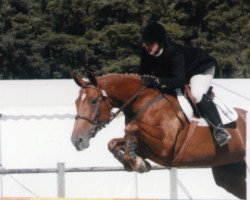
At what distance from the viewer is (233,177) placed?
22.1ft

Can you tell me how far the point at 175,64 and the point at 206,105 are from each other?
586mm

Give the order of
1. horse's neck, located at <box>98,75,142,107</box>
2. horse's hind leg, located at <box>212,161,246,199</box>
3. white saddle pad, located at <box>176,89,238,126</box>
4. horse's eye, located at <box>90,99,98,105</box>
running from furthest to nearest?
horse's hind leg, located at <box>212,161,246,199</box>
white saddle pad, located at <box>176,89,238,126</box>
horse's neck, located at <box>98,75,142,107</box>
horse's eye, located at <box>90,99,98,105</box>

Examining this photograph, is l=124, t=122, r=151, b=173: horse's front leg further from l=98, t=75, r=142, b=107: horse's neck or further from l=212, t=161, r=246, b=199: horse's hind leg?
l=212, t=161, r=246, b=199: horse's hind leg

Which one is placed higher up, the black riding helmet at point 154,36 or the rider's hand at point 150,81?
the black riding helmet at point 154,36

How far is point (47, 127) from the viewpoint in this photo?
982cm

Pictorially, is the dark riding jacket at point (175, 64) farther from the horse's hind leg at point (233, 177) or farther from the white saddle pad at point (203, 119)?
the horse's hind leg at point (233, 177)

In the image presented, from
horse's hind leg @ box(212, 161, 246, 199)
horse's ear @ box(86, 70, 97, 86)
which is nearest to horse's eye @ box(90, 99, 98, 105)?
horse's ear @ box(86, 70, 97, 86)

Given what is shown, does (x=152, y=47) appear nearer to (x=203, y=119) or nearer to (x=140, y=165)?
(x=203, y=119)

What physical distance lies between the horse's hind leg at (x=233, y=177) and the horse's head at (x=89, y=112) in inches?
59.9

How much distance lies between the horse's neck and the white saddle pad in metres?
0.44

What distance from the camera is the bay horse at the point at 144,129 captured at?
5.83 m

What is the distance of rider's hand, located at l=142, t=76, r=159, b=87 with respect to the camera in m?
6.11

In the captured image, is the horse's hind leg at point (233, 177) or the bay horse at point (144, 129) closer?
the bay horse at point (144, 129)

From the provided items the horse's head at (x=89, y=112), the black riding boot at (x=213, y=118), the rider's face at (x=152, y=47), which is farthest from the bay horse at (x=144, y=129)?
the rider's face at (x=152, y=47)
